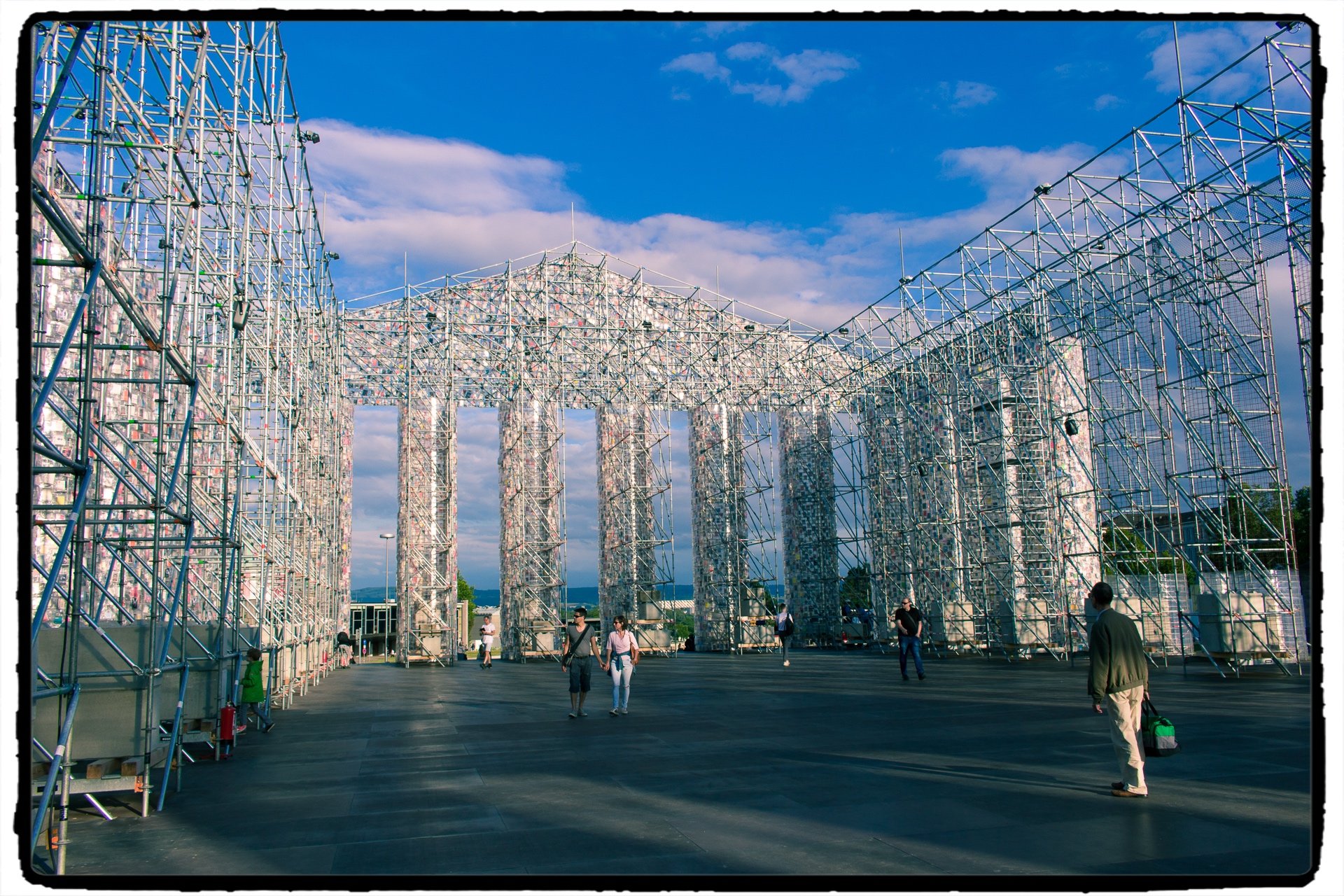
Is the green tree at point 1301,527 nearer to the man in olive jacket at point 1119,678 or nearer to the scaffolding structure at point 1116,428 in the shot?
the scaffolding structure at point 1116,428

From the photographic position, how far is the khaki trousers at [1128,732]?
19.0 ft

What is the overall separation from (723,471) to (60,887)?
90.9 ft

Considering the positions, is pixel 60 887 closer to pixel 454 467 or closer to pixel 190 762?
pixel 190 762

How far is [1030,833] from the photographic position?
493 centimetres

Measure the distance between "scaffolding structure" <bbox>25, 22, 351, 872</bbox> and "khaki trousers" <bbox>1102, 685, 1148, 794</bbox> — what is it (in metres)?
5.52

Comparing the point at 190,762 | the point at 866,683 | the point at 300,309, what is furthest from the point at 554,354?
the point at 190,762

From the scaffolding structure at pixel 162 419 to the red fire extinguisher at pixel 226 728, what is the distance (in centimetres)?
4

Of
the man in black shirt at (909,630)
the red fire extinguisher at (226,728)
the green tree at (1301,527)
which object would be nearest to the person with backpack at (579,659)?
the red fire extinguisher at (226,728)

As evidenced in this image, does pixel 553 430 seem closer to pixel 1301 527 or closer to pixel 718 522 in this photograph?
pixel 718 522

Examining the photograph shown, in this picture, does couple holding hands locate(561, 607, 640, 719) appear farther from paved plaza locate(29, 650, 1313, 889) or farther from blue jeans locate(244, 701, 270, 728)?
blue jeans locate(244, 701, 270, 728)

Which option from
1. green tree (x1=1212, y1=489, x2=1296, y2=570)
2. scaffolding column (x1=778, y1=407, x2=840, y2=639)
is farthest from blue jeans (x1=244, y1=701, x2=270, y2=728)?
scaffolding column (x1=778, y1=407, x2=840, y2=639)

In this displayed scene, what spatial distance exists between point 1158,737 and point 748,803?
8.02 feet

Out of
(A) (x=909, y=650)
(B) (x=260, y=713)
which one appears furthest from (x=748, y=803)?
(A) (x=909, y=650)

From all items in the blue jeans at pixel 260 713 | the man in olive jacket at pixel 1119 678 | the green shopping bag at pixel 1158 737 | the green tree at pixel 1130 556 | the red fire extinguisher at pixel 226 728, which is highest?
the green tree at pixel 1130 556
